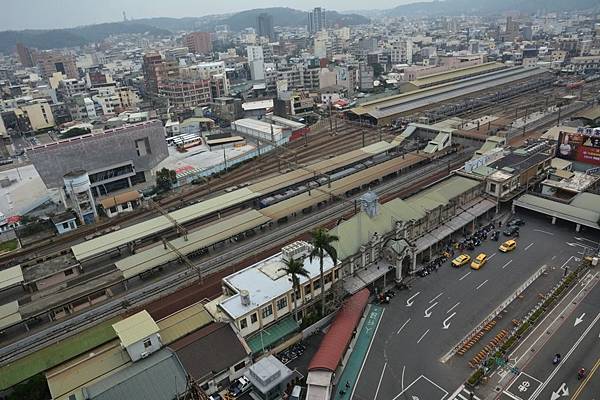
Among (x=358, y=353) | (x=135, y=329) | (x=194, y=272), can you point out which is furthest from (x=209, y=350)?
(x=194, y=272)

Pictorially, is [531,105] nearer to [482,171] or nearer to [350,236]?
[482,171]

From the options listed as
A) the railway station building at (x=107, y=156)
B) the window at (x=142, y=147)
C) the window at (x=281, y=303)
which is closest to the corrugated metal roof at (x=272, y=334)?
the window at (x=281, y=303)

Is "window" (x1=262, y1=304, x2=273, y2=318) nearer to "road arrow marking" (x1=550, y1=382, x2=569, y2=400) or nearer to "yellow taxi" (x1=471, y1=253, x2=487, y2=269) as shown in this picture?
"road arrow marking" (x1=550, y1=382, x2=569, y2=400)

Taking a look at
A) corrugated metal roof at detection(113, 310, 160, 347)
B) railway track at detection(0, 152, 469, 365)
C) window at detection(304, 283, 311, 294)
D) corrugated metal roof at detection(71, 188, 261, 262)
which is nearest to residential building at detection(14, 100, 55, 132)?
corrugated metal roof at detection(71, 188, 261, 262)

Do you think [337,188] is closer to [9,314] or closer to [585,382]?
[585,382]

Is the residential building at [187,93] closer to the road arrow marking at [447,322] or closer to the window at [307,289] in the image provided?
the window at [307,289]

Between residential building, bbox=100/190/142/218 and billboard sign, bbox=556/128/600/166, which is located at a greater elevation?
billboard sign, bbox=556/128/600/166
